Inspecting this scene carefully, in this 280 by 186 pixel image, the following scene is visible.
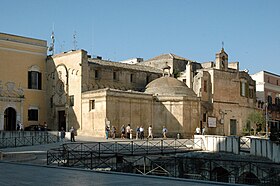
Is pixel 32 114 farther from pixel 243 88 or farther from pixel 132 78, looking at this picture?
pixel 243 88

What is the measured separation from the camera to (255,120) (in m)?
57.0

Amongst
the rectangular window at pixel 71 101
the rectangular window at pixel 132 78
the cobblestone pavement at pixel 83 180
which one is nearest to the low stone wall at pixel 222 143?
the rectangular window at pixel 71 101

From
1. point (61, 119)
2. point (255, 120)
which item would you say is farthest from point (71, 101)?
point (255, 120)

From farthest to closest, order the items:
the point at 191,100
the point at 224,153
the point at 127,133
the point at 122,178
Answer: the point at 191,100 → the point at 127,133 → the point at 224,153 → the point at 122,178

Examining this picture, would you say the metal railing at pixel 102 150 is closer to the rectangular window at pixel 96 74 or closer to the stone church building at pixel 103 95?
the stone church building at pixel 103 95

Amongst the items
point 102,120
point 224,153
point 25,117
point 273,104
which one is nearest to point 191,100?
point 102,120

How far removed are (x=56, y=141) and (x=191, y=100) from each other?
16.9 meters

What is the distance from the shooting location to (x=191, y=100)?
4850 centimetres

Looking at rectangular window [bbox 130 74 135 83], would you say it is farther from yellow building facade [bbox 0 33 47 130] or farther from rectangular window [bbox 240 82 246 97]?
rectangular window [bbox 240 82 246 97]

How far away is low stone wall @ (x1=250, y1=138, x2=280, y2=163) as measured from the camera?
24.9 meters

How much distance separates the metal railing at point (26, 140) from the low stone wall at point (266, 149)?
662 inches

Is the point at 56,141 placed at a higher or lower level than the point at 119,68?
lower

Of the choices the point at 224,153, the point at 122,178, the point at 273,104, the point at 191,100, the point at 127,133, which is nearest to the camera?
the point at 122,178

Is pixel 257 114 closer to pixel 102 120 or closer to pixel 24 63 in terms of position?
pixel 102 120
